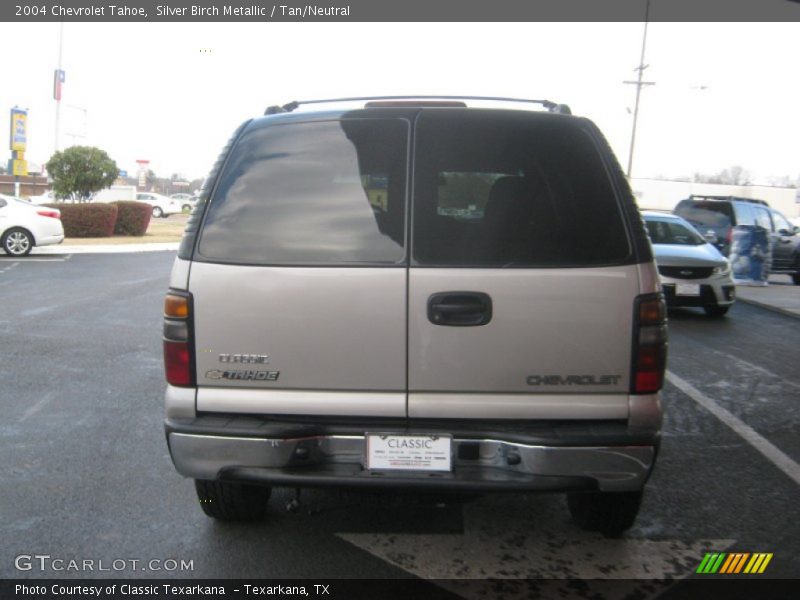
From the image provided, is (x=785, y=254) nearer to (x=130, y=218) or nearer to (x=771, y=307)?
(x=771, y=307)

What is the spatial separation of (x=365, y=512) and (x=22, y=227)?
16.5 m

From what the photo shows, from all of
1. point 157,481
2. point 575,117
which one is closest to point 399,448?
point 575,117

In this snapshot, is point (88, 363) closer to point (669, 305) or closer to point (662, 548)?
point (662, 548)

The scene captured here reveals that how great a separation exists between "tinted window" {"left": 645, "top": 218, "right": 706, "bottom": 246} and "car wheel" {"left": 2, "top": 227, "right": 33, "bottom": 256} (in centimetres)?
1364

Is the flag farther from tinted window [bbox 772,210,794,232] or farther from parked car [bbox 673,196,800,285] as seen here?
tinted window [bbox 772,210,794,232]

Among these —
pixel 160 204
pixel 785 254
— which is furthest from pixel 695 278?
pixel 160 204

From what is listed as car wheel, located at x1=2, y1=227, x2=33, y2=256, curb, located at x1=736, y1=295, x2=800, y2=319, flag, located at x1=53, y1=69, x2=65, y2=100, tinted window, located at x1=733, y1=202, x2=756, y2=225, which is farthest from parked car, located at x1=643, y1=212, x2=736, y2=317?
flag, located at x1=53, y1=69, x2=65, y2=100

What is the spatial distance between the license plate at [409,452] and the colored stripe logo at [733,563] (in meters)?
1.33

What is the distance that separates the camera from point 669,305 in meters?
11.4

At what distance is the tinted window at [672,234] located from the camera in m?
12.5

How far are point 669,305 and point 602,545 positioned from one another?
27.0 ft

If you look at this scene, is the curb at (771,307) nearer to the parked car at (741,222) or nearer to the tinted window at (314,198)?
the parked car at (741,222)

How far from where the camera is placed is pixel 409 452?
316 centimetres

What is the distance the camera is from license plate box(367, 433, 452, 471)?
3160mm
